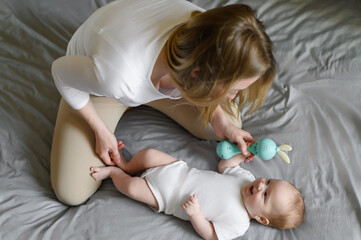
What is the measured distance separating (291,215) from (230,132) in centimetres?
34

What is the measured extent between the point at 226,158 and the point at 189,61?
1.69ft

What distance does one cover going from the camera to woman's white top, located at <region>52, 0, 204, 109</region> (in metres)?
0.91

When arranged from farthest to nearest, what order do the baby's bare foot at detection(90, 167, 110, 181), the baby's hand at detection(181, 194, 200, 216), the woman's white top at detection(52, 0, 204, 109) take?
the baby's bare foot at detection(90, 167, 110, 181)
the baby's hand at detection(181, 194, 200, 216)
the woman's white top at detection(52, 0, 204, 109)

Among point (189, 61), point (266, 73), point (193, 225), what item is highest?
point (189, 61)

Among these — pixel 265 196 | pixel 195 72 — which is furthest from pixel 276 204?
pixel 195 72

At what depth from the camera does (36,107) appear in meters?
1.34

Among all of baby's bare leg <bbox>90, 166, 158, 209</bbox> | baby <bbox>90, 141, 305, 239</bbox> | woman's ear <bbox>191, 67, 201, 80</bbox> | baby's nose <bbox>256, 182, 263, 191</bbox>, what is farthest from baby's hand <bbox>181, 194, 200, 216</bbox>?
woman's ear <bbox>191, 67, 201, 80</bbox>

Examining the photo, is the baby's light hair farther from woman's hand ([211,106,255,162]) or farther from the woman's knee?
the woman's knee

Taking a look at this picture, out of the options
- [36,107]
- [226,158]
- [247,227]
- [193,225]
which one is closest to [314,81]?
[226,158]

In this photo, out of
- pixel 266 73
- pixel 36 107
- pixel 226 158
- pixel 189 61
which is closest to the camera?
pixel 189 61

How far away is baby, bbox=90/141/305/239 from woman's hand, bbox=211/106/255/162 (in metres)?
0.09

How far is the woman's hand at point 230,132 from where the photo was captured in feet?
3.98

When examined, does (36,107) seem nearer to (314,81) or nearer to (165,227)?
(165,227)

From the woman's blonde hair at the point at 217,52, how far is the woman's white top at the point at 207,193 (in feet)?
1.31
